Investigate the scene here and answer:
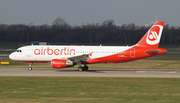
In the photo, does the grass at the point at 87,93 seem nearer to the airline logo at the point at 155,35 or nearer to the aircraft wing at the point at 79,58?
the aircraft wing at the point at 79,58

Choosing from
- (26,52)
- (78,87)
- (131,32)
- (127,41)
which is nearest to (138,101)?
(78,87)

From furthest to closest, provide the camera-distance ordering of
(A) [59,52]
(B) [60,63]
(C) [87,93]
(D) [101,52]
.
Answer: (D) [101,52] → (A) [59,52] → (B) [60,63] → (C) [87,93]

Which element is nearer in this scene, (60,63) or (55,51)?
(60,63)

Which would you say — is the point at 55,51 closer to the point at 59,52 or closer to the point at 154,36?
the point at 59,52

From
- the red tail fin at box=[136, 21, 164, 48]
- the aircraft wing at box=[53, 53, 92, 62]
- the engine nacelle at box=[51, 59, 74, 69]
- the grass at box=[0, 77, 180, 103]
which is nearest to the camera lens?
the grass at box=[0, 77, 180, 103]

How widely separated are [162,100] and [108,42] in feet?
465

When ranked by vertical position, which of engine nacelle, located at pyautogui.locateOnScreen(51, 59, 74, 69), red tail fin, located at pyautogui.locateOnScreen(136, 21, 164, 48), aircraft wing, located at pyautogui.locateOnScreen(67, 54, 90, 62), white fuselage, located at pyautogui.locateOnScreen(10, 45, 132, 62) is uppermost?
red tail fin, located at pyautogui.locateOnScreen(136, 21, 164, 48)

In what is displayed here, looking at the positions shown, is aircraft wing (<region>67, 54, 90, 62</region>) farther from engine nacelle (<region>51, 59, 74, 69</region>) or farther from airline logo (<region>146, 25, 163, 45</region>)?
airline logo (<region>146, 25, 163, 45</region>)

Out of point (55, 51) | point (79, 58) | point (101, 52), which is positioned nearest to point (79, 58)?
point (79, 58)

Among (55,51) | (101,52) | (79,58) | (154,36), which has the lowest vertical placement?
(79,58)

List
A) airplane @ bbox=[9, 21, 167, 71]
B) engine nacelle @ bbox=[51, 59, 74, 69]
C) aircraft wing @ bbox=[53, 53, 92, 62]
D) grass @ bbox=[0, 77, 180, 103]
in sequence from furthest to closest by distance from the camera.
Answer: airplane @ bbox=[9, 21, 167, 71], aircraft wing @ bbox=[53, 53, 92, 62], engine nacelle @ bbox=[51, 59, 74, 69], grass @ bbox=[0, 77, 180, 103]

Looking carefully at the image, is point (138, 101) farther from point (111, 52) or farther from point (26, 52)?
point (26, 52)

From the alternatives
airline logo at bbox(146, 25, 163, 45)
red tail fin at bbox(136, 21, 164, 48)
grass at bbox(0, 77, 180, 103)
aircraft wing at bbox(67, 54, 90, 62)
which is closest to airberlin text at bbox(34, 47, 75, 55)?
aircraft wing at bbox(67, 54, 90, 62)

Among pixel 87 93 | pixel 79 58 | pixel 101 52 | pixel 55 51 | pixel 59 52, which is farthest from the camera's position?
pixel 101 52
